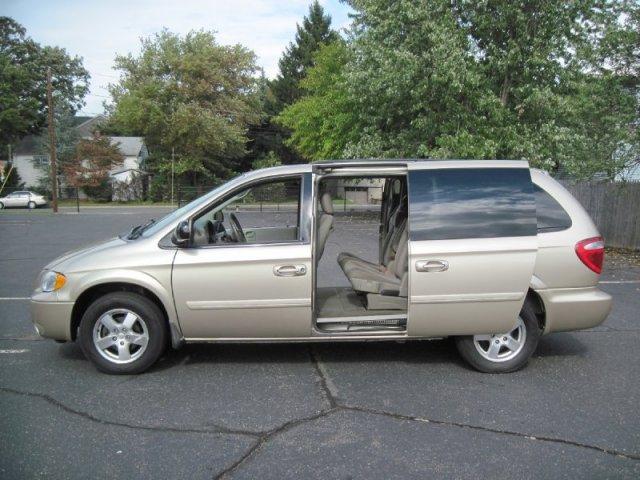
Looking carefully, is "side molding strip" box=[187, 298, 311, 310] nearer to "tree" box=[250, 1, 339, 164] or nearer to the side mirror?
the side mirror

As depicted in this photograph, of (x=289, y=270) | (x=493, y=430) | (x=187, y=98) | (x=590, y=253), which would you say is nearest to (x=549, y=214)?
(x=590, y=253)

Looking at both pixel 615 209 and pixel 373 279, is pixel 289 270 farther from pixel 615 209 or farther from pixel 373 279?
pixel 615 209

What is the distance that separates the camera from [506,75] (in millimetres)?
16016

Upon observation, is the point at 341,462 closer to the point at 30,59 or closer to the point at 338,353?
the point at 338,353

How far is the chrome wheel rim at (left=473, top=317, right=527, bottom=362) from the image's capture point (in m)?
4.86

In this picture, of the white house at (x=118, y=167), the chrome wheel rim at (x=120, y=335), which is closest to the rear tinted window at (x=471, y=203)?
the chrome wheel rim at (x=120, y=335)

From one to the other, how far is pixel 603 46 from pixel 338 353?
1130cm

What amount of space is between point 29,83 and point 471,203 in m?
62.5

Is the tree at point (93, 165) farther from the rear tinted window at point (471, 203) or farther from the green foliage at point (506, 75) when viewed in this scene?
the rear tinted window at point (471, 203)

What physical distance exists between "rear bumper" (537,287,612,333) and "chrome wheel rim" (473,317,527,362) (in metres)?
0.24

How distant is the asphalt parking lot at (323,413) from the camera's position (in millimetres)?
3350

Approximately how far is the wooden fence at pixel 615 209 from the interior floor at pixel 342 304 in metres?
10.3

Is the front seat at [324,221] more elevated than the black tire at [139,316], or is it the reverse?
the front seat at [324,221]

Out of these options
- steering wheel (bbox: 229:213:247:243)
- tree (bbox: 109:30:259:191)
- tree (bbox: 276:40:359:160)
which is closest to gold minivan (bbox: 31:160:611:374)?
steering wheel (bbox: 229:213:247:243)
